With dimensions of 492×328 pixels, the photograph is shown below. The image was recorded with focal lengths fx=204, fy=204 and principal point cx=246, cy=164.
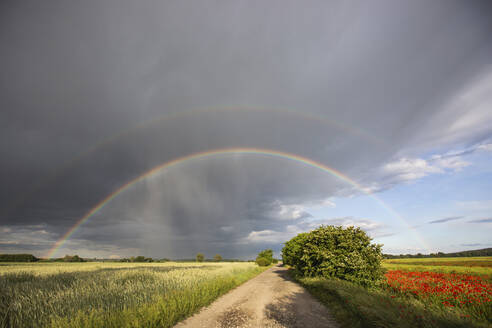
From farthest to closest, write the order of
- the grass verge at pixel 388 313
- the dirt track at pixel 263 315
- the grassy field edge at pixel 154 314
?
the dirt track at pixel 263 315
the grassy field edge at pixel 154 314
the grass verge at pixel 388 313

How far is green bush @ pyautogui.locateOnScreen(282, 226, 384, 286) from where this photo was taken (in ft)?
47.3

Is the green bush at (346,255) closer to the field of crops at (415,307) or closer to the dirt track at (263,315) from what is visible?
the field of crops at (415,307)

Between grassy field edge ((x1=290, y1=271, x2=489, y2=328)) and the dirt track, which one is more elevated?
grassy field edge ((x1=290, y1=271, x2=489, y2=328))

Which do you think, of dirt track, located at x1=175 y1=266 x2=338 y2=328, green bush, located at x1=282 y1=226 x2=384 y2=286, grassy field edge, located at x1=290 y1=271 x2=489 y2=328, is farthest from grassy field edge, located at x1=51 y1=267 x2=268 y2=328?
green bush, located at x1=282 y1=226 x2=384 y2=286

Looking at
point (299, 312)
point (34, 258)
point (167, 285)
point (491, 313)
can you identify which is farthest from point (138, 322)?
point (34, 258)

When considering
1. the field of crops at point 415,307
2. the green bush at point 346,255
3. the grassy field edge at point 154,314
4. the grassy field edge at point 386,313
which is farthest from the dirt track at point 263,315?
the green bush at point 346,255

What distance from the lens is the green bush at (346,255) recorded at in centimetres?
1441

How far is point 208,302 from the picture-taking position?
43.1ft

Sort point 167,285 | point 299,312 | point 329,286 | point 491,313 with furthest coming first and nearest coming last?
point 167,285, point 329,286, point 299,312, point 491,313

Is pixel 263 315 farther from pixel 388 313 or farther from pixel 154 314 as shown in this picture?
pixel 388 313

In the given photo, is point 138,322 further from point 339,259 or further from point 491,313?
point 339,259

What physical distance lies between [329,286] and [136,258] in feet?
400

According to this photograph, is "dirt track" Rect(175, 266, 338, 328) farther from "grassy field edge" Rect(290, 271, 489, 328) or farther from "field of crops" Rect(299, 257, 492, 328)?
"field of crops" Rect(299, 257, 492, 328)

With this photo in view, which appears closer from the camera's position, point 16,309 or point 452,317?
point 452,317
